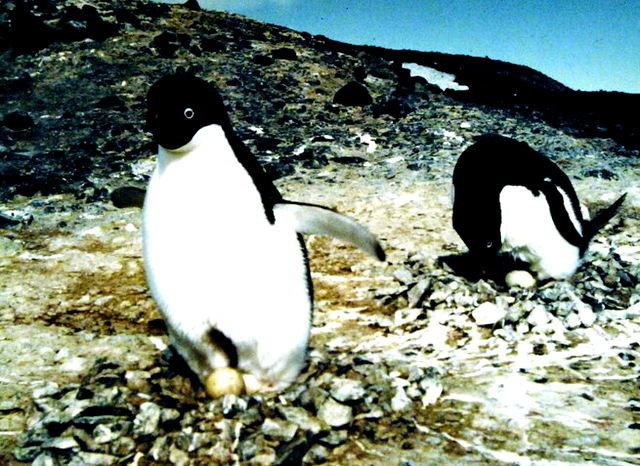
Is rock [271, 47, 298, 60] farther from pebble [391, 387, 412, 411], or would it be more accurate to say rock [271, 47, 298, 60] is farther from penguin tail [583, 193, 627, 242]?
pebble [391, 387, 412, 411]

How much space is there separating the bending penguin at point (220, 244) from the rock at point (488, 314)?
3.07 feet

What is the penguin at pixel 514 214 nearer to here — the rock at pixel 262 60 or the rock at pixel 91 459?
the rock at pixel 91 459

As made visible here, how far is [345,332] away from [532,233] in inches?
44.9

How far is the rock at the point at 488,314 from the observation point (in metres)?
2.61

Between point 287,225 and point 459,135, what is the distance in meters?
5.23

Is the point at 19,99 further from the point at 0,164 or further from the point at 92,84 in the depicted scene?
the point at 0,164

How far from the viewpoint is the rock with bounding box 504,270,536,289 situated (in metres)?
3.03

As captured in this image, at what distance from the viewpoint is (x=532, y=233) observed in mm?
3014

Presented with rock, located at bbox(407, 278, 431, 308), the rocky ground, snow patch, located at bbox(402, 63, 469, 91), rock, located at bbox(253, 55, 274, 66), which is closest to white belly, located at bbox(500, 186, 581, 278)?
the rocky ground

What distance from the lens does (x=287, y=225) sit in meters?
2.05

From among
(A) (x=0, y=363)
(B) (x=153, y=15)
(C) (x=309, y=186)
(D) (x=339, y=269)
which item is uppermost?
(B) (x=153, y=15)

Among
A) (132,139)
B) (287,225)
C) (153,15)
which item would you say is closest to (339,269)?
(287,225)

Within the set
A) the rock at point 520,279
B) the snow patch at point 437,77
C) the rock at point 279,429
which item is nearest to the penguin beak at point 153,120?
the rock at point 279,429

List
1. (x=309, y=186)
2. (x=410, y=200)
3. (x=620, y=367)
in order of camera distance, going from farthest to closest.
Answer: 1. (x=309, y=186)
2. (x=410, y=200)
3. (x=620, y=367)
